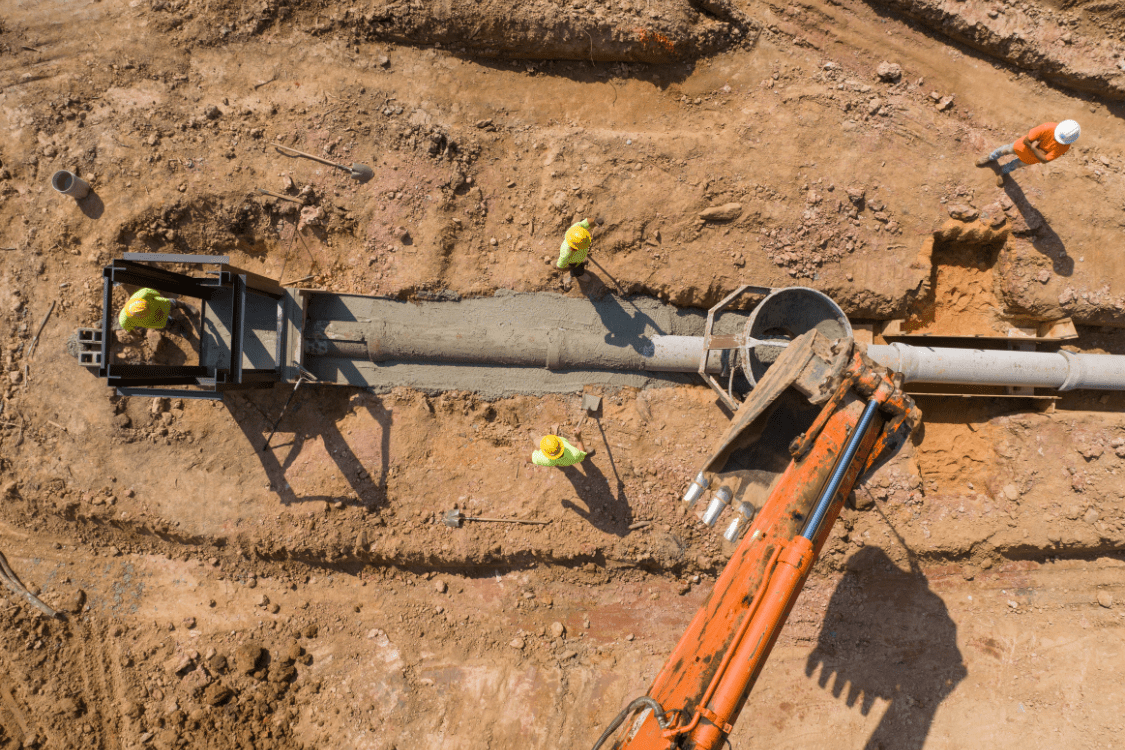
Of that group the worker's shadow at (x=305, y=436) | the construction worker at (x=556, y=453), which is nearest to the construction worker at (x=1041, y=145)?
the construction worker at (x=556, y=453)

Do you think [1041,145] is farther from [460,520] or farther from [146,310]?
[146,310]

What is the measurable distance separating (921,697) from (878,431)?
4.74 metres

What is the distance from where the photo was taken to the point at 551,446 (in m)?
6.75

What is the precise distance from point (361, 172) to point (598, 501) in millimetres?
5482

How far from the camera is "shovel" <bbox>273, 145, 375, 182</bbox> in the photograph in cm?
768

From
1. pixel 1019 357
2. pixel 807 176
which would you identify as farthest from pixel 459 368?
pixel 1019 357

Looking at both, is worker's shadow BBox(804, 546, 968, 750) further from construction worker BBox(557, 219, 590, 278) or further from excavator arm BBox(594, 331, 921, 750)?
construction worker BBox(557, 219, 590, 278)

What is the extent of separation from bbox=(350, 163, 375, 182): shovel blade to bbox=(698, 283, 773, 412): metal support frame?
495 centimetres

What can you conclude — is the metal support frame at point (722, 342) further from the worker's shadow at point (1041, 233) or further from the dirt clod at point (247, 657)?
the dirt clod at point (247, 657)

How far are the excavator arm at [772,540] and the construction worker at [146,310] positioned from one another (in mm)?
6576

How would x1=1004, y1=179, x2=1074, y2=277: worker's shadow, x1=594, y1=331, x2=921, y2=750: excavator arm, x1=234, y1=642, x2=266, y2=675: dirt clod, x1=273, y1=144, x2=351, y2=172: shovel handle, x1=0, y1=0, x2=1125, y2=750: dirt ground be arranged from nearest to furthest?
x1=594, y1=331, x2=921, y2=750: excavator arm < x1=234, y1=642, x2=266, y2=675: dirt clod < x1=0, y1=0, x2=1125, y2=750: dirt ground < x1=273, y1=144, x2=351, y2=172: shovel handle < x1=1004, y1=179, x2=1074, y2=277: worker's shadow

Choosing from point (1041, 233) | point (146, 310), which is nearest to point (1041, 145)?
point (1041, 233)

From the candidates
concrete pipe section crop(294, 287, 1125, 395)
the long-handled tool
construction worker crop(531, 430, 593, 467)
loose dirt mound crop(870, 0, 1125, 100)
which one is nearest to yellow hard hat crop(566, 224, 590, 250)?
concrete pipe section crop(294, 287, 1125, 395)

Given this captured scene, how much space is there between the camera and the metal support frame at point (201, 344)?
6199 mm
